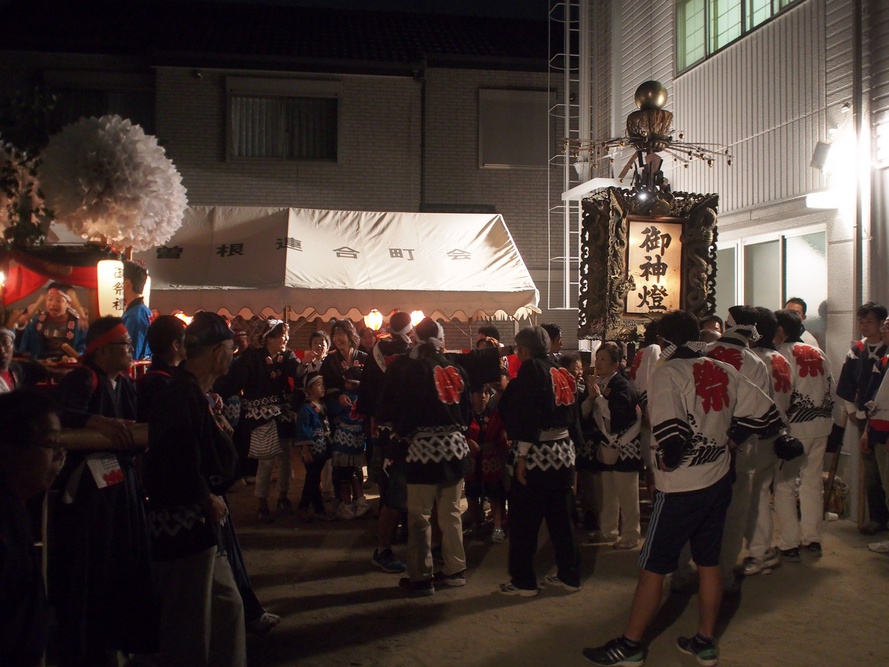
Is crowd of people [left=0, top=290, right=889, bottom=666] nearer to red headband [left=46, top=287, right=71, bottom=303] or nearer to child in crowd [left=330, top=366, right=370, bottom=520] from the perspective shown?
child in crowd [left=330, top=366, right=370, bottom=520]

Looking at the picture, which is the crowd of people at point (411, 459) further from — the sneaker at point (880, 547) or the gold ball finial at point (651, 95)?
the gold ball finial at point (651, 95)

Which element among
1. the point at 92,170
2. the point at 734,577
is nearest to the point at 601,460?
the point at 734,577

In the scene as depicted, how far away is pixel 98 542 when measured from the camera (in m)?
3.84

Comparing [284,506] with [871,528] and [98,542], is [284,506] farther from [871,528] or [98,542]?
[871,528]

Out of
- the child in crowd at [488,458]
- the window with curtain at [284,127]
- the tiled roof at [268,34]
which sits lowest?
the child in crowd at [488,458]

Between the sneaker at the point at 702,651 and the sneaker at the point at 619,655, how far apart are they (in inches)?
12.8

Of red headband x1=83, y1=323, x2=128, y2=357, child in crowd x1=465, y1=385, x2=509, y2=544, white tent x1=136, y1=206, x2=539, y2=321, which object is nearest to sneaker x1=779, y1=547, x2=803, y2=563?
child in crowd x1=465, y1=385, x2=509, y2=544

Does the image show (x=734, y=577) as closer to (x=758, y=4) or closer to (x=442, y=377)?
(x=442, y=377)

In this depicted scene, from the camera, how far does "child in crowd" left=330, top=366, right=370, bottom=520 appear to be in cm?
822

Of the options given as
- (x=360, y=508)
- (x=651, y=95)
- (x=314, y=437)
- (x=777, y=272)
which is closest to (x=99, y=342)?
(x=314, y=437)

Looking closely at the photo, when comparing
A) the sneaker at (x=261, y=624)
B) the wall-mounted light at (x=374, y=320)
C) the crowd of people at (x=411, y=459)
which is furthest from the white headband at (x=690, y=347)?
the wall-mounted light at (x=374, y=320)

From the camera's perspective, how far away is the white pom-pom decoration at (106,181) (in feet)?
20.6

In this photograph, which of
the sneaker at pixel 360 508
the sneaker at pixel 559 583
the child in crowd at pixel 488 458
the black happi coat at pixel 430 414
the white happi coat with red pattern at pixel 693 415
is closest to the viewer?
the white happi coat with red pattern at pixel 693 415

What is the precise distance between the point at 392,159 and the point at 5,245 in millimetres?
10963
